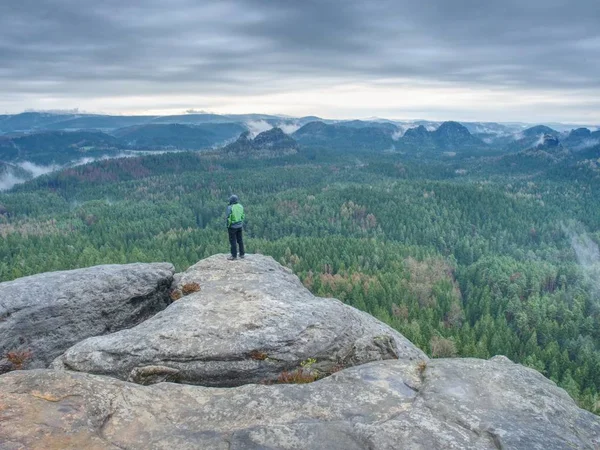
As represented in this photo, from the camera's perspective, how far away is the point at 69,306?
34.8 m

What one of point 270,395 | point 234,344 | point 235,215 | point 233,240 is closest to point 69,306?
point 233,240

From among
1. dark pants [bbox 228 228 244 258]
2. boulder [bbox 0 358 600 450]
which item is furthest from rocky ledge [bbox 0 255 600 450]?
→ dark pants [bbox 228 228 244 258]

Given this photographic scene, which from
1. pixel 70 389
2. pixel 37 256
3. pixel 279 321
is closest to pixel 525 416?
pixel 279 321

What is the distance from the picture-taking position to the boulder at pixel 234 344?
25.5m

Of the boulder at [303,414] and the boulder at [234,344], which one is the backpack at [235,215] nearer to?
the boulder at [234,344]

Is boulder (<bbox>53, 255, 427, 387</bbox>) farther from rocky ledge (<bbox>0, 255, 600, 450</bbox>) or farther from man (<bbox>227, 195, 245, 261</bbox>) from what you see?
man (<bbox>227, 195, 245, 261</bbox>)

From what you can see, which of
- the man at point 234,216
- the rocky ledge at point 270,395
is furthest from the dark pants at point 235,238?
the rocky ledge at point 270,395

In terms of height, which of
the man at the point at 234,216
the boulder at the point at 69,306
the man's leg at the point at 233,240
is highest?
the man at the point at 234,216

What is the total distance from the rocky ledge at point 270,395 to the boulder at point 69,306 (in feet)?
5.56

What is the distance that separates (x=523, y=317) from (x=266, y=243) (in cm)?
8775

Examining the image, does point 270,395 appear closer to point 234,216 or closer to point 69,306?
point 69,306

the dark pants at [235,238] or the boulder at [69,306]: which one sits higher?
the dark pants at [235,238]

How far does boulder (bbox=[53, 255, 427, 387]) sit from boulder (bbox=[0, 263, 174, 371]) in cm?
768

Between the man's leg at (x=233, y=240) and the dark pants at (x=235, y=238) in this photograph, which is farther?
the dark pants at (x=235, y=238)
